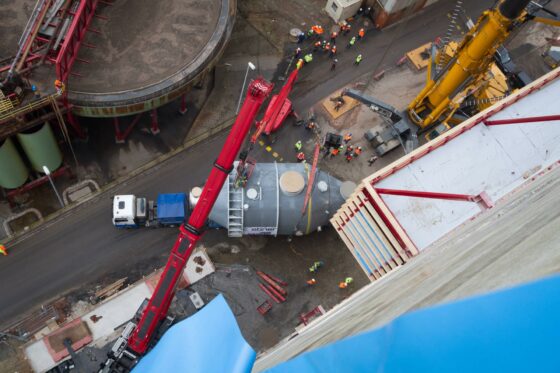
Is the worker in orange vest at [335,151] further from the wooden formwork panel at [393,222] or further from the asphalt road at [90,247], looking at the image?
the wooden formwork panel at [393,222]

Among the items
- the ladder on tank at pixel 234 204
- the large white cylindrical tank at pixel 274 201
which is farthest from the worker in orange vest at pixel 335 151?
the ladder on tank at pixel 234 204

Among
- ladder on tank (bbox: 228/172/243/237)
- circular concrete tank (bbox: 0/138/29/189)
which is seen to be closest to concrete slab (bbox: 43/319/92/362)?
circular concrete tank (bbox: 0/138/29/189)

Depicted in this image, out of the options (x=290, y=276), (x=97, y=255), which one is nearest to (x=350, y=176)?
(x=290, y=276)

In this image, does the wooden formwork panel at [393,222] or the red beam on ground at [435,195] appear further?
the red beam on ground at [435,195]

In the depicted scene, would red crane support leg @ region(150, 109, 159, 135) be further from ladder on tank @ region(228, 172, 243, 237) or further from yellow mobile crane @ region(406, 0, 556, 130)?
yellow mobile crane @ region(406, 0, 556, 130)

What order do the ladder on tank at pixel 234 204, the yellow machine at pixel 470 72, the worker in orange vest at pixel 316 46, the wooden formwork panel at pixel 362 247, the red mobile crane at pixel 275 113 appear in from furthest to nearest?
the worker in orange vest at pixel 316 46, the red mobile crane at pixel 275 113, the ladder on tank at pixel 234 204, the yellow machine at pixel 470 72, the wooden formwork panel at pixel 362 247

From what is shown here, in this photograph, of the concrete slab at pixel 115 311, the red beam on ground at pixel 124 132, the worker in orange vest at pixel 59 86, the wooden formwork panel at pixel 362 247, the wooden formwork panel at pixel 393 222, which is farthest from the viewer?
the red beam on ground at pixel 124 132

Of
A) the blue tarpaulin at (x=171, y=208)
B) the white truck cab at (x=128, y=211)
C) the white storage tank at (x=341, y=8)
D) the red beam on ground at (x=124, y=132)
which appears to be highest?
the white storage tank at (x=341, y=8)
